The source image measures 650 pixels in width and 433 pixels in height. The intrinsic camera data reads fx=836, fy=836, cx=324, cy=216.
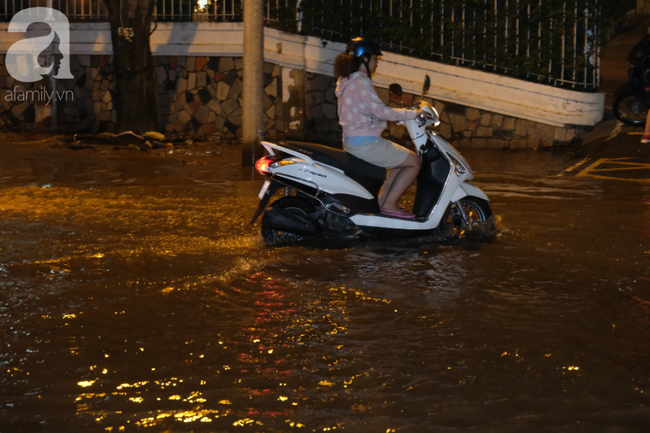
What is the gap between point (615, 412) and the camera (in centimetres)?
367

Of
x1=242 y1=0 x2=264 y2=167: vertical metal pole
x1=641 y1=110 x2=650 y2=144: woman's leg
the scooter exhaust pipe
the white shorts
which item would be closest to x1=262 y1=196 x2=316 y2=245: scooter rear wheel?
the scooter exhaust pipe

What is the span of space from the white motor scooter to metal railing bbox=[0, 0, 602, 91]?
6812 mm

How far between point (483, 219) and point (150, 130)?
819cm

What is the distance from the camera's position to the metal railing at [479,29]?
43.5ft

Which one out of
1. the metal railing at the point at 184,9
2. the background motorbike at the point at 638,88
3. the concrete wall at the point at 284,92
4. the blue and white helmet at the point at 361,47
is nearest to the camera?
the blue and white helmet at the point at 361,47

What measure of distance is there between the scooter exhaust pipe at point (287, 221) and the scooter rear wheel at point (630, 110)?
7817 millimetres

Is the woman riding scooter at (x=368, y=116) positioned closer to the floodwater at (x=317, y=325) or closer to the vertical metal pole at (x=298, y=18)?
the floodwater at (x=317, y=325)

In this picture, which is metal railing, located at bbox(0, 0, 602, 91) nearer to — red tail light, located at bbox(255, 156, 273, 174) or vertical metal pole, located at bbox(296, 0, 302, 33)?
vertical metal pole, located at bbox(296, 0, 302, 33)

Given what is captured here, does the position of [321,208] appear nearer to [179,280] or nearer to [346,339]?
[179,280]

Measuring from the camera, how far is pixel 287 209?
6789 mm

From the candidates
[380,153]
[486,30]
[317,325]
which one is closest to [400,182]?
[380,153]

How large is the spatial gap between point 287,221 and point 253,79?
4922 mm

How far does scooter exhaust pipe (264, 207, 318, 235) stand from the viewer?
6.64 meters

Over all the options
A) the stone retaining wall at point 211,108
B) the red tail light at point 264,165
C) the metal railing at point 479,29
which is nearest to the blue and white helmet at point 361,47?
the red tail light at point 264,165
